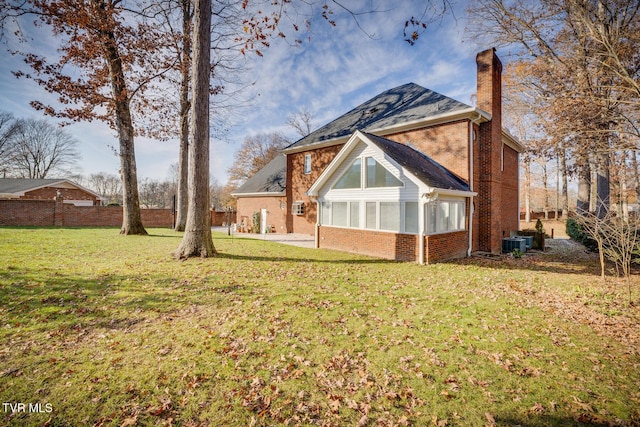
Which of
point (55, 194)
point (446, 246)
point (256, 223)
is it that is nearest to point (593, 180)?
point (446, 246)

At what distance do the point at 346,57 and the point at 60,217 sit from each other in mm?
23198

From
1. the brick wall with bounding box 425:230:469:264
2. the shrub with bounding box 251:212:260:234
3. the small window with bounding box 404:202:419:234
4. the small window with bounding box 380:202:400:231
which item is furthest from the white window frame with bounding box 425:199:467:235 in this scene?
the shrub with bounding box 251:212:260:234

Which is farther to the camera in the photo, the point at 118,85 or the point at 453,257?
the point at 118,85

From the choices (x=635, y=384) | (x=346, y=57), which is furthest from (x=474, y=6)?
(x=635, y=384)

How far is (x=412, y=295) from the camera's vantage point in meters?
6.41

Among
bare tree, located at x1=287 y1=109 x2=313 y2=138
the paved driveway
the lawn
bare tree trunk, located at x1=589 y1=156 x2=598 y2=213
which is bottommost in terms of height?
the lawn

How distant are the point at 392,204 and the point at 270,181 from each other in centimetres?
1416

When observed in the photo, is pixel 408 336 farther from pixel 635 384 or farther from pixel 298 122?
pixel 298 122

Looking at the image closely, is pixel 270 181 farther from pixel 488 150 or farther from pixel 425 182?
pixel 488 150

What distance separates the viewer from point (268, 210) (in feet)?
70.7

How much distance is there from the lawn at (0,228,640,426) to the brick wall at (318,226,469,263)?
2.96 metres

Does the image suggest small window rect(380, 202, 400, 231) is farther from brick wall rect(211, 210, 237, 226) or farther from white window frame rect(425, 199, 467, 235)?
brick wall rect(211, 210, 237, 226)

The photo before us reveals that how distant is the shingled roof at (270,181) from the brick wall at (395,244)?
9.03 meters

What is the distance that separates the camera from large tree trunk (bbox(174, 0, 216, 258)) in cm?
922
